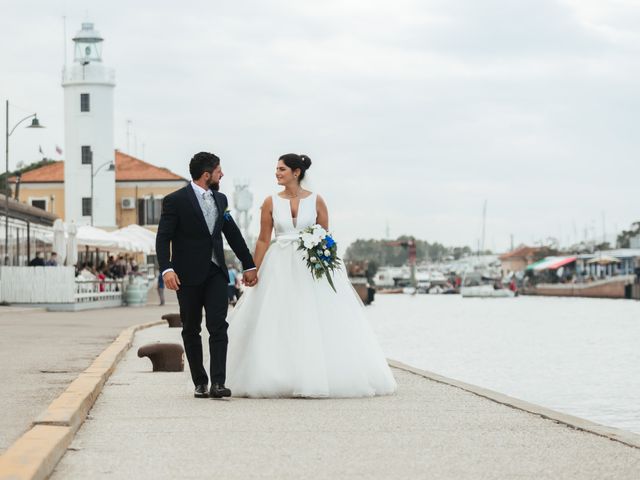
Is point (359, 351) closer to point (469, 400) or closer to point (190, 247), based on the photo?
point (469, 400)

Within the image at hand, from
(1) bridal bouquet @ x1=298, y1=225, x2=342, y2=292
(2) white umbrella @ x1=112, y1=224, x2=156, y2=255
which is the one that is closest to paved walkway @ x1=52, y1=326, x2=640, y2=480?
(1) bridal bouquet @ x1=298, y1=225, x2=342, y2=292

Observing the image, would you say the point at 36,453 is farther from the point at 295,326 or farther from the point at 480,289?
the point at 480,289

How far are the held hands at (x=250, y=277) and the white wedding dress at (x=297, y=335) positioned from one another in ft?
0.43

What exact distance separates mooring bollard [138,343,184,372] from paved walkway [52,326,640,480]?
3.18m

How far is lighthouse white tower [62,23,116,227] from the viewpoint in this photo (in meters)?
88.6

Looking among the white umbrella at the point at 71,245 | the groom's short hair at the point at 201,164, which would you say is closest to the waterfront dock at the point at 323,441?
the groom's short hair at the point at 201,164

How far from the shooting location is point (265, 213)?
37.4ft

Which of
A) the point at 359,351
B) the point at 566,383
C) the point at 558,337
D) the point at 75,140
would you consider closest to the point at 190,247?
the point at 359,351

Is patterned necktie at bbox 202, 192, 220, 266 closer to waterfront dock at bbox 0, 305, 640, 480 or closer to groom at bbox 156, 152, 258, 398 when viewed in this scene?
groom at bbox 156, 152, 258, 398

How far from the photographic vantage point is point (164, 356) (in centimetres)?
1424

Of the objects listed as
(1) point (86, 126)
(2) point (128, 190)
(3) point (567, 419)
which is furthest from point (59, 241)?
(2) point (128, 190)

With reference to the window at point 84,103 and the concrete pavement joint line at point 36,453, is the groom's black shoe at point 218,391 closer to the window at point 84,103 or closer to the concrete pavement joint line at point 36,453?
the concrete pavement joint line at point 36,453

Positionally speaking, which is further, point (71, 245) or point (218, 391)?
point (71, 245)

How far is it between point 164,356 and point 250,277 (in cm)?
347
